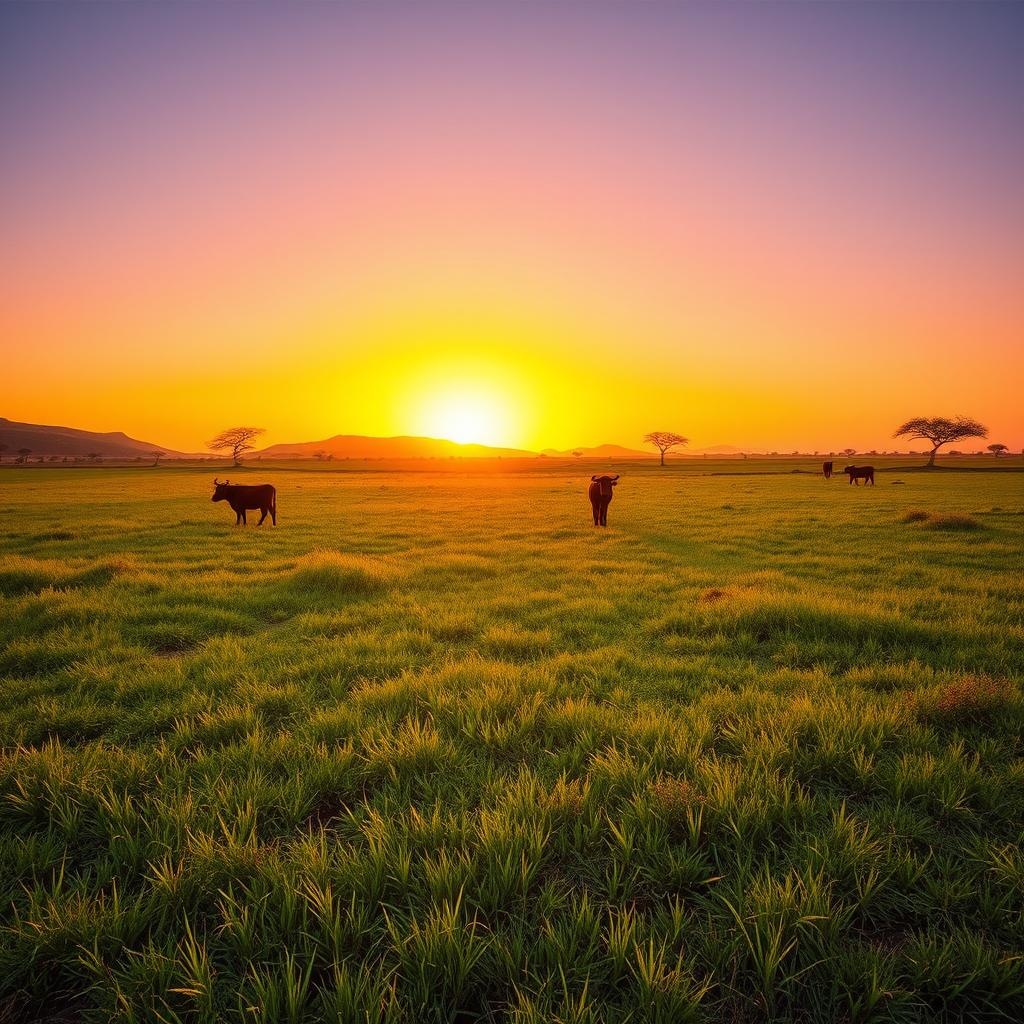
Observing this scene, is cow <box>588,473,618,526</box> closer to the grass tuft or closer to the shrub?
the grass tuft

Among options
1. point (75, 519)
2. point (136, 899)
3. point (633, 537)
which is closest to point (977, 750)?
point (136, 899)

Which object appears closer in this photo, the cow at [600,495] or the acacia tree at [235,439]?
the cow at [600,495]

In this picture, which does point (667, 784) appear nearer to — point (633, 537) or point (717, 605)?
point (717, 605)

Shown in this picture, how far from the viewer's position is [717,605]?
7.91 meters

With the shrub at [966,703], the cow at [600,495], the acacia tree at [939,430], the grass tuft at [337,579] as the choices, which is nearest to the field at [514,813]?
the shrub at [966,703]

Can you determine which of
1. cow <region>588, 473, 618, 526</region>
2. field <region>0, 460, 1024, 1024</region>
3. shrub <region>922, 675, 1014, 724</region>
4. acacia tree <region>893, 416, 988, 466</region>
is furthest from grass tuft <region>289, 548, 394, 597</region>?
acacia tree <region>893, 416, 988, 466</region>

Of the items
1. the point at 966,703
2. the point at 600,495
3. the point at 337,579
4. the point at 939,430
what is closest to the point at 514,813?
the point at 966,703

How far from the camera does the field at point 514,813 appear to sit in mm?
2127

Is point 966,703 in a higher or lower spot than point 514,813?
higher

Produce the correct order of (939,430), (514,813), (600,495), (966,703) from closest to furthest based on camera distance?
(514,813)
(966,703)
(600,495)
(939,430)

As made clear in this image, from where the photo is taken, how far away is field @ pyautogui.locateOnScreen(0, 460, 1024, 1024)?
6.98ft

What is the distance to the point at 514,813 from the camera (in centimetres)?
311

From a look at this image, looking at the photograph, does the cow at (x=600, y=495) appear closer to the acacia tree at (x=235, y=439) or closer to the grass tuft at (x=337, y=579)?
the grass tuft at (x=337, y=579)

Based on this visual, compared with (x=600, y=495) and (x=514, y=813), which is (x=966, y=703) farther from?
(x=600, y=495)
